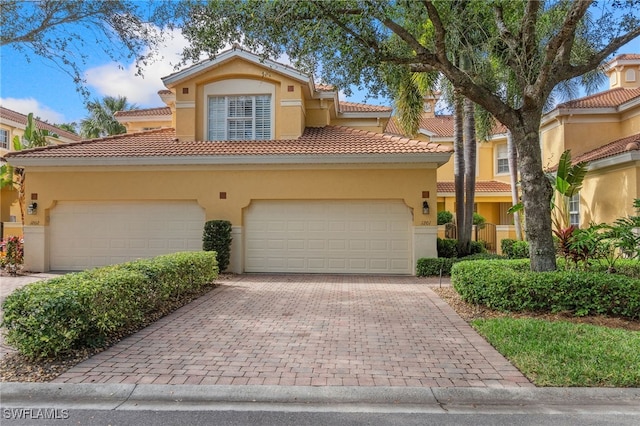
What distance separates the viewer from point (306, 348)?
564 centimetres

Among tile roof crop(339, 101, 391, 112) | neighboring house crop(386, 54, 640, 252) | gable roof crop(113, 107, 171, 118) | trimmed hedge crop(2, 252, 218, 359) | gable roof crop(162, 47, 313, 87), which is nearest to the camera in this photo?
trimmed hedge crop(2, 252, 218, 359)

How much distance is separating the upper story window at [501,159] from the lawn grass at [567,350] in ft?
61.6

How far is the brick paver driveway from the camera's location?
4.62 meters

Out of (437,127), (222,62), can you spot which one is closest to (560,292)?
(222,62)

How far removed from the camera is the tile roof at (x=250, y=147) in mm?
12414

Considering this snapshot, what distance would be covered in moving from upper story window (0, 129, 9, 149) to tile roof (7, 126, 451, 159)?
14819mm

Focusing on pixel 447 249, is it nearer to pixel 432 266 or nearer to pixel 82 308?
pixel 432 266

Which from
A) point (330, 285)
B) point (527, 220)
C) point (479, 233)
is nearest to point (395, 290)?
point (330, 285)

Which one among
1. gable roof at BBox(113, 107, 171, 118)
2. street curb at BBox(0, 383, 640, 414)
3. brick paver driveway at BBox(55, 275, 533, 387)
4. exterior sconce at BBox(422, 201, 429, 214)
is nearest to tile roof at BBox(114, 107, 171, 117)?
gable roof at BBox(113, 107, 171, 118)

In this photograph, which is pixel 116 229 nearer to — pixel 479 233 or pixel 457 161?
pixel 457 161

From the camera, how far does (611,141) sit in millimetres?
16688

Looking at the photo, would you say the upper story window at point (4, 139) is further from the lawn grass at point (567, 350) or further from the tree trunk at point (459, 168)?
the lawn grass at point (567, 350)

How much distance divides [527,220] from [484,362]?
438 centimetres

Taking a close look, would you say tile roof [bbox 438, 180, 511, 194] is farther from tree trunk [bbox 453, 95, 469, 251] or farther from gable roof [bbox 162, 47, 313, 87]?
gable roof [bbox 162, 47, 313, 87]
